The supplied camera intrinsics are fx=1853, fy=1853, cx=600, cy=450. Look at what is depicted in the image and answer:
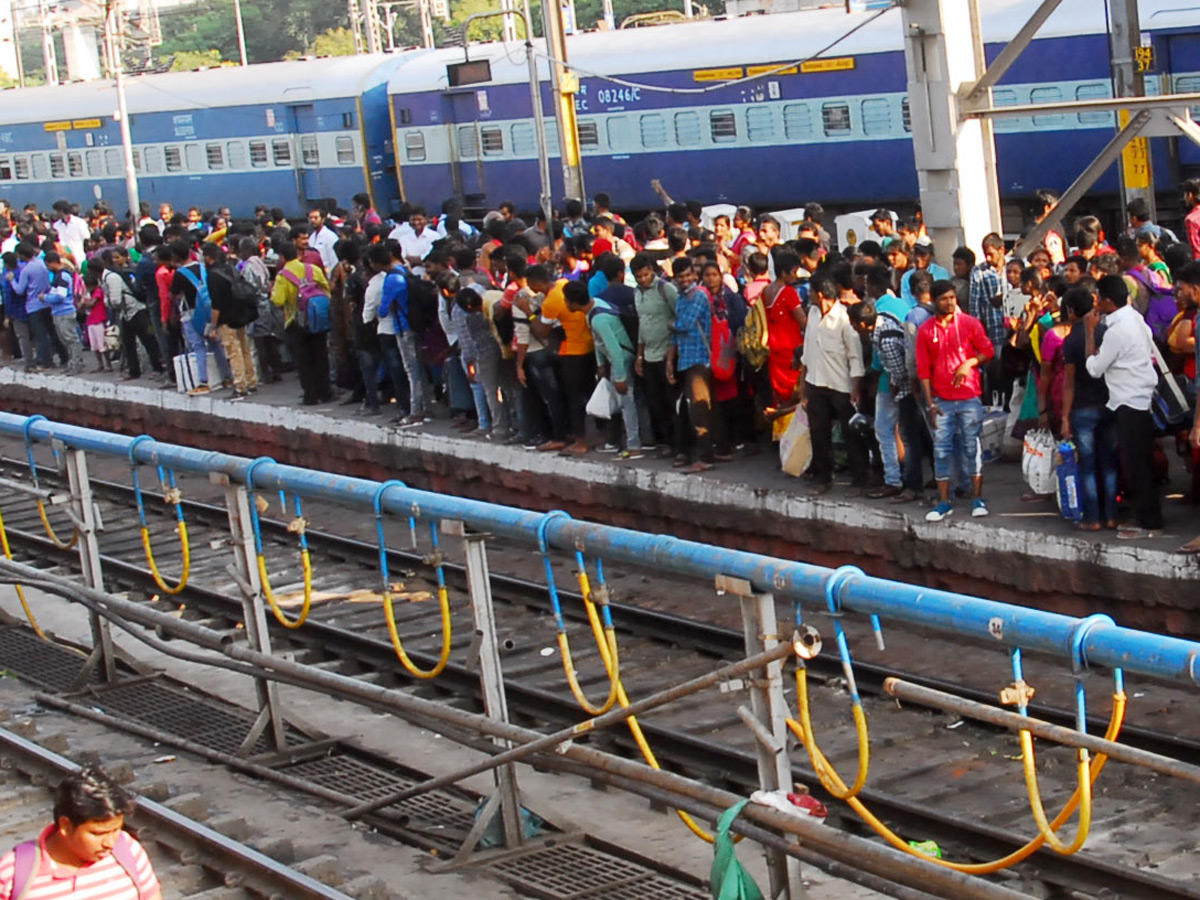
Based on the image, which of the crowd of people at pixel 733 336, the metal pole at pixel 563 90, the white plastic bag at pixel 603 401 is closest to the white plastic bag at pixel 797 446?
the crowd of people at pixel 733 336

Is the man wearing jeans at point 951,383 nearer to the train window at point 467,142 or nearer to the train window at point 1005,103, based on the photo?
the train window at point 1005,103

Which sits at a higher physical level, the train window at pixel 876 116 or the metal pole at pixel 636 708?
the train window at pixel 876 116

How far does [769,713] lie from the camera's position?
573cm

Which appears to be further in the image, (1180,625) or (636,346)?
(636,346)

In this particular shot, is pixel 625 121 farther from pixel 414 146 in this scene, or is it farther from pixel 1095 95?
pixel 1095 95

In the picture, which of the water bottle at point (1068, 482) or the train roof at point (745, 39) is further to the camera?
the train roof at point (745, 39)

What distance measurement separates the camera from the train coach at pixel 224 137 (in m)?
32.8

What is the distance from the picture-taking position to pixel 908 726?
977cm

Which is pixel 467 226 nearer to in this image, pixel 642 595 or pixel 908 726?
pixel 642 595

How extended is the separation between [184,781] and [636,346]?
6.00m

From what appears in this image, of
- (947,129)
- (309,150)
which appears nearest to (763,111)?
(309,150)

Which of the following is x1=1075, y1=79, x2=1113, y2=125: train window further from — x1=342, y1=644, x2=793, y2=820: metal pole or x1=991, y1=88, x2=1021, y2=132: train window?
x1=342, y1=644, x2=793, y2=820: metal pole

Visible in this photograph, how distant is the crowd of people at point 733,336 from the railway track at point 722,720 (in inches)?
67.4

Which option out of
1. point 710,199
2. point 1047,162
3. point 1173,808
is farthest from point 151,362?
point 1173,808
